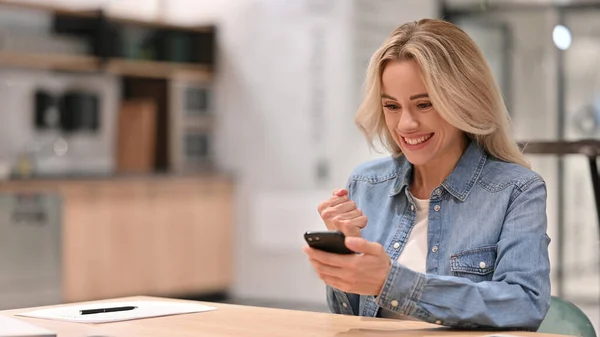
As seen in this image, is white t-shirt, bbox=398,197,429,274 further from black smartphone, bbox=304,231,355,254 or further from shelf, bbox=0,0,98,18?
shelf, bbox=0,0,98,18

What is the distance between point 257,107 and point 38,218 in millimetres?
2147

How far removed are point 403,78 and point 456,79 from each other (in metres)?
0.12

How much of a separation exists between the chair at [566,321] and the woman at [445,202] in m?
0.24

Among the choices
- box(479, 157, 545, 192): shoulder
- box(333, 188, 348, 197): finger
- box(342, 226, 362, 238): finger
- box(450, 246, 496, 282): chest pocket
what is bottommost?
box(450, 246, 496, 282): chest pocket

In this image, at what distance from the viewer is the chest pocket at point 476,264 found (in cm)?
223

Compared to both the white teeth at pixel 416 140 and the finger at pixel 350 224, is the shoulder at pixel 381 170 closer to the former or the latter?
the white teeth at pixel 416 140

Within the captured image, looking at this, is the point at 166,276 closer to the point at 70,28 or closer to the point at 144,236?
the point at 144,236

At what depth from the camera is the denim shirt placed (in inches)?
80.3

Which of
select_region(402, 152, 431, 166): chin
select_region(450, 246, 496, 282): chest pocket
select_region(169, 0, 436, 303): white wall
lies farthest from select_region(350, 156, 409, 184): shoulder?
select_region(169, 0, 436, 303): white wall

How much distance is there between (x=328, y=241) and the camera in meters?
1.93

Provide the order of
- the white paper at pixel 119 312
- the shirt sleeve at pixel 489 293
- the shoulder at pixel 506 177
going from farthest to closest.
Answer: the shoulder at pixel 506 177, the white paper at pixel 119 312, the shirt sleeve at pixel 489 293

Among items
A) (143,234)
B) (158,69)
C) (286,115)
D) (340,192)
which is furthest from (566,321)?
(158,69)

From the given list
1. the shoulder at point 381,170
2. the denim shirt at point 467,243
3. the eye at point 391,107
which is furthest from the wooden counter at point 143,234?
the eye at point 391,107

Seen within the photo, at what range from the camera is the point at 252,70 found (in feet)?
27.7
